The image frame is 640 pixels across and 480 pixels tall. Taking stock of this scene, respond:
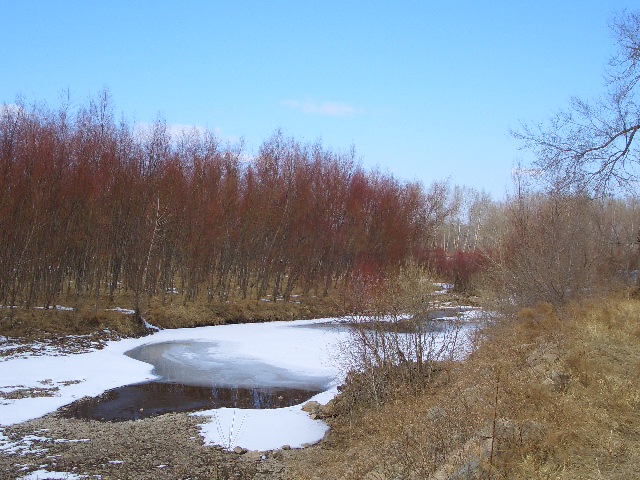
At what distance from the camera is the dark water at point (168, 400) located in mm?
13438

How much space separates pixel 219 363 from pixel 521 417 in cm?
1397

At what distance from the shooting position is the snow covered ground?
39.4 ft

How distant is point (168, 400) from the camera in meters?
14.8

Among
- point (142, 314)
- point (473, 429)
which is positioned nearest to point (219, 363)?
point (142, 314)

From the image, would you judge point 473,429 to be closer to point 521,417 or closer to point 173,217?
point 521,417

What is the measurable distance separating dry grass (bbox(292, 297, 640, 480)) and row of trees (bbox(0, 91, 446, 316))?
17.8 metres

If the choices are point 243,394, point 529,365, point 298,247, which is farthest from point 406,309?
point 298,247

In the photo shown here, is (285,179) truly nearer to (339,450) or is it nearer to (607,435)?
(339,450)

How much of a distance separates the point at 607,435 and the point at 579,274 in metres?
12.3

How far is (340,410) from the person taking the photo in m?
13.1

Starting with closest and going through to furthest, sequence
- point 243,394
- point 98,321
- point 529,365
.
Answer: point 529,365, point 243,394, point 98,321

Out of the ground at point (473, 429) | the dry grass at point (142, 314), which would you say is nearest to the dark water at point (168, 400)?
the ground at point (473, 429)

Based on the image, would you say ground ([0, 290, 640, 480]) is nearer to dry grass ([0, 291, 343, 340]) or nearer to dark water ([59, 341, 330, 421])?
dark water ([59, 341, 330, 421])

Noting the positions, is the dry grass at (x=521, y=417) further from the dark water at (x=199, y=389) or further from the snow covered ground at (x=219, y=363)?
the dark water at (x=199, y=389)
